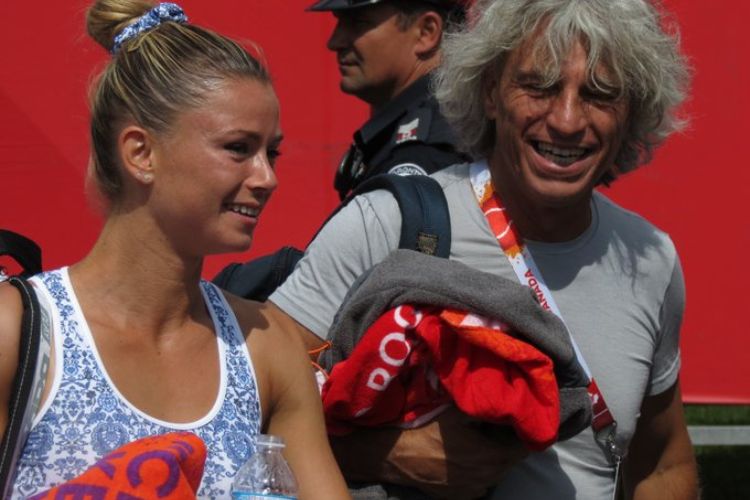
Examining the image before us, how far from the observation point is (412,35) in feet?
14.9

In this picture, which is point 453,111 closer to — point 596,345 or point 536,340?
point 596,345

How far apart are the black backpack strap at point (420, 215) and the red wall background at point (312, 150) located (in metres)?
1.92

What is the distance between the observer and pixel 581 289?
3.22 metres

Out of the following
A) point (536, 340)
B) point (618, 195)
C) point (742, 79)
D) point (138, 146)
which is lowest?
point (618, 195)

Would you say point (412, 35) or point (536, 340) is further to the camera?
point (412, 35)

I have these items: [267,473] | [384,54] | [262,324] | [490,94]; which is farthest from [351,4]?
[267,473]

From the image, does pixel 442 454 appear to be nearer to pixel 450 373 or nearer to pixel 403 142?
pixel 450 373

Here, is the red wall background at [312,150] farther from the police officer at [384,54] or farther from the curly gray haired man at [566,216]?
the curly gray haired man at [566,216]

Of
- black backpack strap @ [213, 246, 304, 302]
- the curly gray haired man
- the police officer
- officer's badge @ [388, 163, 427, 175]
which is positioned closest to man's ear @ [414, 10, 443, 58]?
the police officer

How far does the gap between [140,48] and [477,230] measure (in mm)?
888

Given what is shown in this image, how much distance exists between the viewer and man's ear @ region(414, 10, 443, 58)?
178 inches

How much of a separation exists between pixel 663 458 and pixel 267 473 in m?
1.46

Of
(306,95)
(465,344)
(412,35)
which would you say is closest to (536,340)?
(465,344)

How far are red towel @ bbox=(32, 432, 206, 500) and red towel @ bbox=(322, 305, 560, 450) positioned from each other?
0.61 metres
